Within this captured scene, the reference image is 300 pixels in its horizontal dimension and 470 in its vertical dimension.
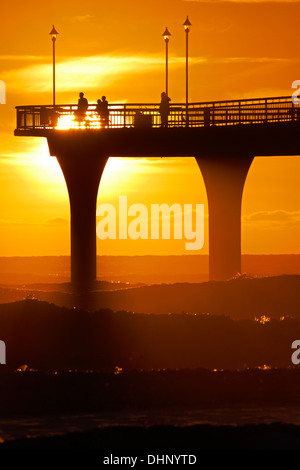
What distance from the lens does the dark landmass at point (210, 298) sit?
67.9 m

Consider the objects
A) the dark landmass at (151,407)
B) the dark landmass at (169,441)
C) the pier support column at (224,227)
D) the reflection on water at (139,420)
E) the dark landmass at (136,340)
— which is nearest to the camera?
the dark landmass at (169,441)

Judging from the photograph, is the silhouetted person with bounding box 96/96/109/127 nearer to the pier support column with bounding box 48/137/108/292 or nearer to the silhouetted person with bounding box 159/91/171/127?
the silhouetted person with bounding box 159/91/171/127

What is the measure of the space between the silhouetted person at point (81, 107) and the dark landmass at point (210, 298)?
33.2 feet

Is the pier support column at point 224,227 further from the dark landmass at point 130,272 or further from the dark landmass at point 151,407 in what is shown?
the dark landmass at point 130,272

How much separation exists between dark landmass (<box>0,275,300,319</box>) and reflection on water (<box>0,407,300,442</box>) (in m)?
27.2

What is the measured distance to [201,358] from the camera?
1964 inches

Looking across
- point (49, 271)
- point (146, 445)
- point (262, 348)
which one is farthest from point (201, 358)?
point (49, 271)

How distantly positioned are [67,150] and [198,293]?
10732mm

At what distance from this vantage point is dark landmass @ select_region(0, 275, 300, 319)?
6788 centimetres

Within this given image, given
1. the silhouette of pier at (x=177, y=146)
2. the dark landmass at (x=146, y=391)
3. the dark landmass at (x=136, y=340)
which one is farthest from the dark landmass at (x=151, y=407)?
the silhouette of pier at (x=177, y=146)

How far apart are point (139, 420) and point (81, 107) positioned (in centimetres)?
3272

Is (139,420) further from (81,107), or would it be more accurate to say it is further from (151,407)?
(81,107)

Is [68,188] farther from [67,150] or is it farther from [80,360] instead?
[80,360]

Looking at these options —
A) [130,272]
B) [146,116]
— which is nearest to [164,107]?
[146,116]
